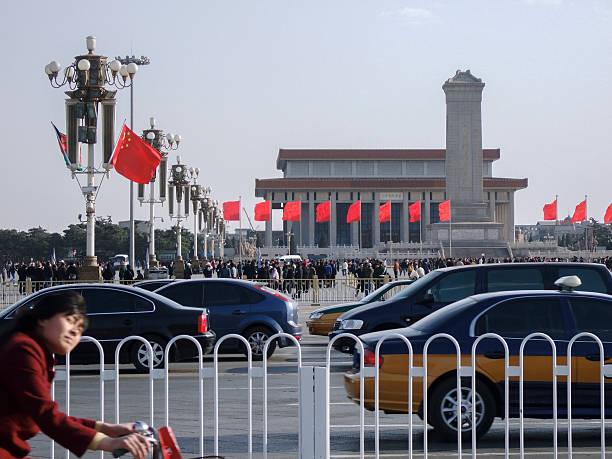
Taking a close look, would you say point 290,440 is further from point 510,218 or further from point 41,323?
point 510,218

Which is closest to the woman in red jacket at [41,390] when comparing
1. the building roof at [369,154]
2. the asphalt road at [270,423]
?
the asphalt road at [270,423]

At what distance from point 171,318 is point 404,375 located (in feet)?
20.9

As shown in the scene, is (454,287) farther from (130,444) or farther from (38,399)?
(38,399)

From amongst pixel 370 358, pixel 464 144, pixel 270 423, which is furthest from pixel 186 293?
pixel 464 144

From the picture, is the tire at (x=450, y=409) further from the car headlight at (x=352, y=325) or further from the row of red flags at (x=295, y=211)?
the row of red flags at (x=295, y=211)

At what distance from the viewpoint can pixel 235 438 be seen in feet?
29.5

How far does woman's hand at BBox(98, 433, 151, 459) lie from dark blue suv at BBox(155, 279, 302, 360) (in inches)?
460

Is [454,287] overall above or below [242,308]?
above

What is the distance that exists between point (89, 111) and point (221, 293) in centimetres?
1049

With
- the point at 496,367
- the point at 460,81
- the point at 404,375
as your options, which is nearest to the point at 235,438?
the point at 404,375

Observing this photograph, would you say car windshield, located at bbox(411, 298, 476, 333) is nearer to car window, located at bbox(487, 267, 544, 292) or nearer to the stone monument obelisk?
car window, located at bbox(487, 267, 544, 292)

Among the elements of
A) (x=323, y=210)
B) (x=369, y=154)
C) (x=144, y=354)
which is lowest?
(x=144, y=354)

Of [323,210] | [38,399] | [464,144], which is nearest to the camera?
[38,399]

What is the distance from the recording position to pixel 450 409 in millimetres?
8438
